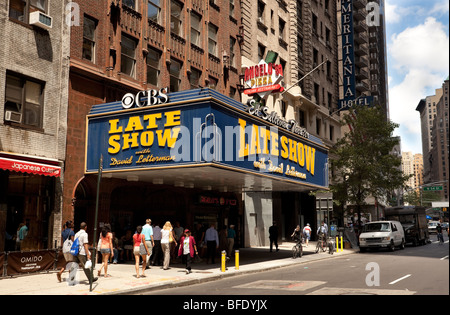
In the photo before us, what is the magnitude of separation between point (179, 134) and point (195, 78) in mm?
11118

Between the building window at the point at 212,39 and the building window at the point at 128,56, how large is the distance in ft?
26.1

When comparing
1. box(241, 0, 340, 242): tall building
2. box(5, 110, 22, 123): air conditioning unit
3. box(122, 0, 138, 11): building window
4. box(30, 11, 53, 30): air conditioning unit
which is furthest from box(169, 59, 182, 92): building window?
box(5, 110, 22, 123): air conditioning unit

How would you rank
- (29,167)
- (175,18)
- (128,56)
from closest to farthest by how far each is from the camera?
(29,167), (128,56), (175,18)

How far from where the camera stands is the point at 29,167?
16641 mm

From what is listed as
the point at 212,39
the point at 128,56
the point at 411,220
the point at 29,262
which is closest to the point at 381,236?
the point at 411,220

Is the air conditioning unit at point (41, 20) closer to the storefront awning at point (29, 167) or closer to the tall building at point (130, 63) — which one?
the tall building at point (130, 63)

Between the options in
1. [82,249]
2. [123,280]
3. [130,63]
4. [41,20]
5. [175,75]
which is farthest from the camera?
[175,75]

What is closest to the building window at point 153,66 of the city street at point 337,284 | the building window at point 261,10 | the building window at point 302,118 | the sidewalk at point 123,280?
the sidewalk at point 123,280

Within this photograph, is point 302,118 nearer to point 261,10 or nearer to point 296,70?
point 296,70

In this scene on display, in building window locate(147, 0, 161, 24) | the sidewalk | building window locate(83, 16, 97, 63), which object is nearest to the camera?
the sidewalk

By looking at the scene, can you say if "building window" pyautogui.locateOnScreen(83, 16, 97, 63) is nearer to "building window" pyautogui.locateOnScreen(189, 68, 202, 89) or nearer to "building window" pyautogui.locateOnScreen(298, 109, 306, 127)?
"building window" pyautogui.locateOnScreen(189, 68, 202, 89)

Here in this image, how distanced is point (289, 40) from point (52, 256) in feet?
106

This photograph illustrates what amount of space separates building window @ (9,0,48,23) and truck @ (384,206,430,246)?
30.4 metres

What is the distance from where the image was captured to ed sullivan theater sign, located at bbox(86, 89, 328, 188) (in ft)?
59.2
